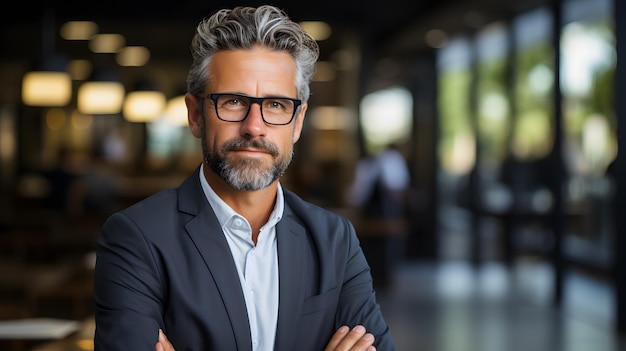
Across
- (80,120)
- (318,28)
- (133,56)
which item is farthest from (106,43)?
(80,120)

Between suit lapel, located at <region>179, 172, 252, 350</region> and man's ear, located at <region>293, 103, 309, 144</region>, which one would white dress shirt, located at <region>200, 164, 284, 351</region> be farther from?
man's ear, located at <region>293, 103, 309, 144</region>

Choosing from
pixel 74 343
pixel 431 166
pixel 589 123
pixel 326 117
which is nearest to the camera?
pixel 74 343

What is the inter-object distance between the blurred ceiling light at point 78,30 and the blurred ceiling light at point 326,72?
477 cm

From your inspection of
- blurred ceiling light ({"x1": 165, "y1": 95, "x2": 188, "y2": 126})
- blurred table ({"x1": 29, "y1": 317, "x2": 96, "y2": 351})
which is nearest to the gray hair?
blurred table ({"x1": 29, "y1": 317, "x2": 96, "y2": 351})

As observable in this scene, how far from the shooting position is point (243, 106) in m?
1.81

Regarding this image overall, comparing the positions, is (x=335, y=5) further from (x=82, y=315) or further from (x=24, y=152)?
(x=24, y=152)

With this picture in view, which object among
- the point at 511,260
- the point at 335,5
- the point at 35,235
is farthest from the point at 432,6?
the point at 35,235

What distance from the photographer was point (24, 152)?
2017 cm

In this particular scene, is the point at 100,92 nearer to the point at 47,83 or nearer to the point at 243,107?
the point at 47,83

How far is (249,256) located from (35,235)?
7.28 m

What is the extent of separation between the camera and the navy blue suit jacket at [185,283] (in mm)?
1791

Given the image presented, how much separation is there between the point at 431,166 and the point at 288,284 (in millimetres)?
13603

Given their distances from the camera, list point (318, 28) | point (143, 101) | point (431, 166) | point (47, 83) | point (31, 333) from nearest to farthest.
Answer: point (31, 333)
point (47, 83)
point (143, 101)
point (318, 28)
point (431, 166)

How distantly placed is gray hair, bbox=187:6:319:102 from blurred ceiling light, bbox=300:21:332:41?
10270 mm
